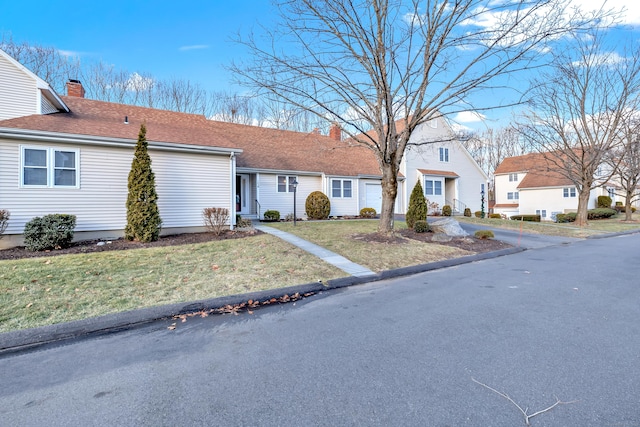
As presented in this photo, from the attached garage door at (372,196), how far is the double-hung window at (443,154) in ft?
22.5

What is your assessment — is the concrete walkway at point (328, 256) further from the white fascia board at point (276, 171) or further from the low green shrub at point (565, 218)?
the low green shrub at point (565, 218)

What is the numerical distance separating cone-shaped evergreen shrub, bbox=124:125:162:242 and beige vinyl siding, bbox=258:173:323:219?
22.8 ft

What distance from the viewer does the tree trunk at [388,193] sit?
10469 mm

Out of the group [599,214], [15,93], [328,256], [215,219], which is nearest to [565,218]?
[599,214]

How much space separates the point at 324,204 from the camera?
16.8m

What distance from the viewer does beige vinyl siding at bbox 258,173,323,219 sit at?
16.5m

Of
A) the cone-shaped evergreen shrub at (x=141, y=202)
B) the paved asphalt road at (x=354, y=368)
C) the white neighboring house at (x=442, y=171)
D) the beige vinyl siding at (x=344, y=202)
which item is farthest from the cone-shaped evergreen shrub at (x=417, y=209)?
the cone-shaped evergreen shrub at (x=141, y=202)

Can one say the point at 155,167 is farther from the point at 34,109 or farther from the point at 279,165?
the point at 279,165

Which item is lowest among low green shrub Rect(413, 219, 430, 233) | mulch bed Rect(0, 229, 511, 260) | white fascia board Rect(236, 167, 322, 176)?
mulch bed Rect(0, 229, 511, 260)

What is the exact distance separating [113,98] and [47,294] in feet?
80.3

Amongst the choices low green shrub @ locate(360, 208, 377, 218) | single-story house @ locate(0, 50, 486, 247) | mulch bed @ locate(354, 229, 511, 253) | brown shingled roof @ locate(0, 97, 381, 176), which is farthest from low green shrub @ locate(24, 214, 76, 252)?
low green shrub @ locate(360, 208, 377, 218)

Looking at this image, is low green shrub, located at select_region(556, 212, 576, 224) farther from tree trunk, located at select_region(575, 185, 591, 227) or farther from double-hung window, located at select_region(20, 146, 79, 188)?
double-hung window, located at select_region(20, 146, 79, 188)

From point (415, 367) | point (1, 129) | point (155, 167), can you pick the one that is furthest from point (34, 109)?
point (415, 367)

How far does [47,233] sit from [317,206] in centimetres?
1103
